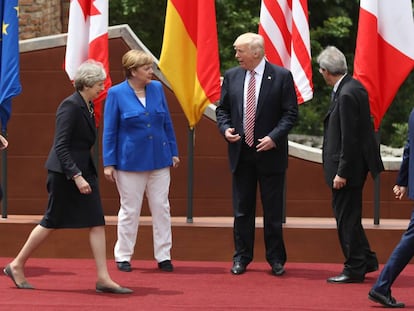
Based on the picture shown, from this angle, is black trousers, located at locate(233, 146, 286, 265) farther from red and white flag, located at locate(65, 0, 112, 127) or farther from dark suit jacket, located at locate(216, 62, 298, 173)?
red and white flag, located at locate(65, 0, 112, 127)

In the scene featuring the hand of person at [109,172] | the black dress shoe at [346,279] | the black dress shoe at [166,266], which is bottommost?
the black dress shoe at [166,266]

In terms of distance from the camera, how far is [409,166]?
8633mm

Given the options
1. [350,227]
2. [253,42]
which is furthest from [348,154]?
[253,42]

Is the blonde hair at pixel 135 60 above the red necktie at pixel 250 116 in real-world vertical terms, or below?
above

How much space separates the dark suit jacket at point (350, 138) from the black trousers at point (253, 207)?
20.1 inches

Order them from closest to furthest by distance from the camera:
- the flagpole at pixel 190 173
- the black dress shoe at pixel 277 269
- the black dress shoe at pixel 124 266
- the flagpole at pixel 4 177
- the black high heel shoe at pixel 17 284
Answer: the black high heel shoe at pixel 17 284, the black dress shoe at pixel 277 269, the black dress shoe at pixel 124 266, the flagpole at pixel 190 173, the flagpole at pixel 4 177

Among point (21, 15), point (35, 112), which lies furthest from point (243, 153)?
point (21, 15)

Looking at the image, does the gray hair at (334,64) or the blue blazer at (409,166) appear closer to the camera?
the blue blazer at (409,166)

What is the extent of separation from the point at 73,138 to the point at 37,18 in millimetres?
4877

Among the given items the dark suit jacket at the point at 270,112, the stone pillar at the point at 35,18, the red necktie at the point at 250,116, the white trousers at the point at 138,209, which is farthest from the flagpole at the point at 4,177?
the stone pillar at the point at 35,18

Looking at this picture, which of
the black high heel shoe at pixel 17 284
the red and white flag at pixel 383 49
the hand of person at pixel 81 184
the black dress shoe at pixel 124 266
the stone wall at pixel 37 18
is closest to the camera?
the hand of person at pixel 81 184

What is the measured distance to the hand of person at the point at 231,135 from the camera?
9.77 meters

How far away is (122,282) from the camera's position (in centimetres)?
958

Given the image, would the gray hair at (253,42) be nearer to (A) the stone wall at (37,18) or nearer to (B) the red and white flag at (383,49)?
(B) the red and white flag at (383,49)
